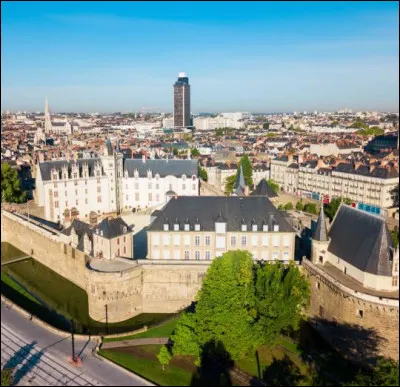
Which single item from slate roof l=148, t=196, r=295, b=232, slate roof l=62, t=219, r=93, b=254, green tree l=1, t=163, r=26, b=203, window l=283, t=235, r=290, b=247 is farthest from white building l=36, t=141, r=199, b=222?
window l=283, t=235, r=290, b=247

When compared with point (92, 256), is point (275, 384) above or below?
below

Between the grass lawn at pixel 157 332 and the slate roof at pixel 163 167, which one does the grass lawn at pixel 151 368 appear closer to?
the grass lawn at pixel 157 332

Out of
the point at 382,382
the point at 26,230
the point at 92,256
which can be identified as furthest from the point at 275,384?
the point at 26,230

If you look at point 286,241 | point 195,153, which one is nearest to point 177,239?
point 286,241

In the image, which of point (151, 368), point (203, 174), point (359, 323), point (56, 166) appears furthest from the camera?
point (203, 174)

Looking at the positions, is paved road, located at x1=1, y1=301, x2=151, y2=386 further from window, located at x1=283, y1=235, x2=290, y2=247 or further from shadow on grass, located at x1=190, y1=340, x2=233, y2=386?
window, located at x1=283, y1=235, x2=290, y2=247

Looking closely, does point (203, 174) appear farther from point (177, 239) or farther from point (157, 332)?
point (157, 332)

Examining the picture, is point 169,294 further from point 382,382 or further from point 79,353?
point 382,382
